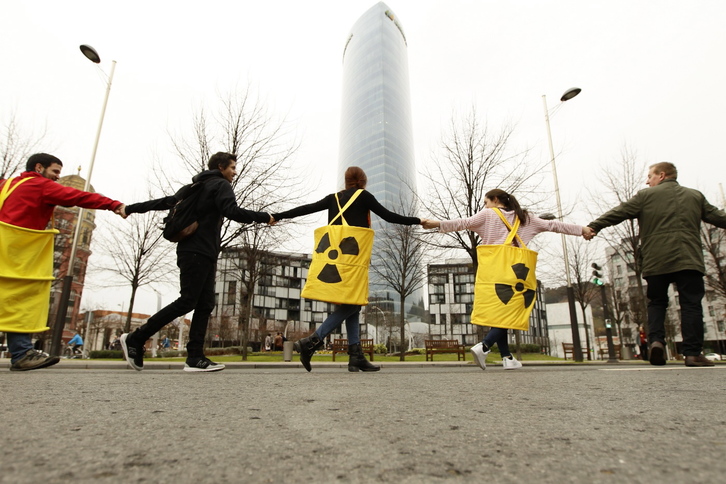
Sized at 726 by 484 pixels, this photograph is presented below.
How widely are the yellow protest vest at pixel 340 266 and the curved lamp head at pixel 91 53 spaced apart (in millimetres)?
15210

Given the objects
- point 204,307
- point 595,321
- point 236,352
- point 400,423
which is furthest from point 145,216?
point 595,321

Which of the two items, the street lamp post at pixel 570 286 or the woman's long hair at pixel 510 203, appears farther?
the street lamp post at pixel 570 286

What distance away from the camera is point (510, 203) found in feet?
18.1

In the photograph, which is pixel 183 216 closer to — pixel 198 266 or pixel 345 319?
pixel 198 266

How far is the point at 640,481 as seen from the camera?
0.91m

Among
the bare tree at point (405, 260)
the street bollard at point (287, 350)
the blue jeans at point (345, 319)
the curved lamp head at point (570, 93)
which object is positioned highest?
the curved lamp head at point (570, 93)

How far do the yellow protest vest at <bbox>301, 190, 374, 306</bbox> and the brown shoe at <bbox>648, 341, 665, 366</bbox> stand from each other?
3536mm

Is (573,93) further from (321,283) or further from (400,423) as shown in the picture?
(400,423)

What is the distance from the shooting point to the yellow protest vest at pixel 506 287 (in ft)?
16.5

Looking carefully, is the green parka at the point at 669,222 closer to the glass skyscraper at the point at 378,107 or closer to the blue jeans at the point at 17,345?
the blue jeans at the point at 17,345

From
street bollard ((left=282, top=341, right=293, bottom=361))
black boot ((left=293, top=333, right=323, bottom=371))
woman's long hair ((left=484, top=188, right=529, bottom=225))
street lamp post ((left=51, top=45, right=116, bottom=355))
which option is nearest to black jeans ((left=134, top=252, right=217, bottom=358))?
black boot ((left=293, top=333, right=323, bottom=371))

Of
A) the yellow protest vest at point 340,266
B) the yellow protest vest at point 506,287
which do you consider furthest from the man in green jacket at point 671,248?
the yellow protest vest at point 340,266

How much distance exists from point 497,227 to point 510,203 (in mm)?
408

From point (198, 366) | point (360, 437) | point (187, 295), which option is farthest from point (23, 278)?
point (360, 437)
